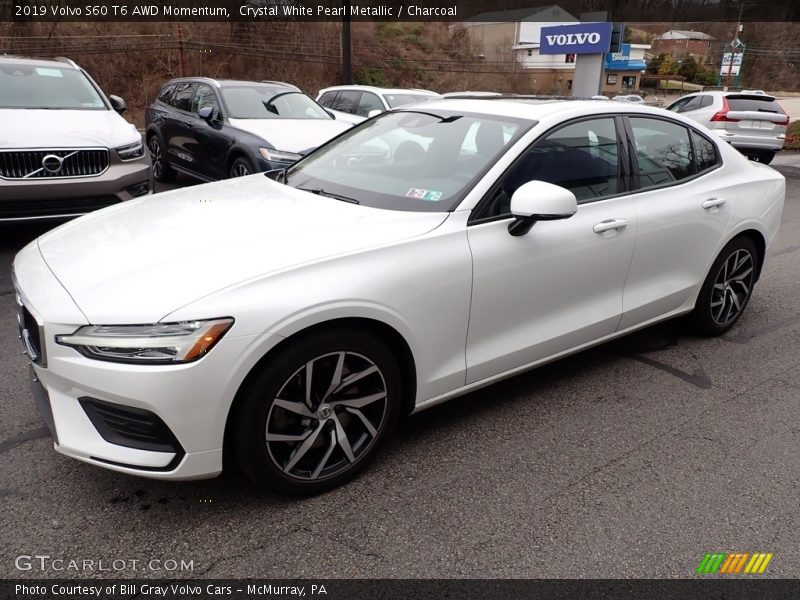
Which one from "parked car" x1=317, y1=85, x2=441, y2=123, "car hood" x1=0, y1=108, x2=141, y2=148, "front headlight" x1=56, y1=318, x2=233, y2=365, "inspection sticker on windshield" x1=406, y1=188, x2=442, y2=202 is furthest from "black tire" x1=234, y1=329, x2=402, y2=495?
"parked car" x1=317, y1=85, x2=441, y2=123

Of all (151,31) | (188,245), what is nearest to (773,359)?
(188,245)

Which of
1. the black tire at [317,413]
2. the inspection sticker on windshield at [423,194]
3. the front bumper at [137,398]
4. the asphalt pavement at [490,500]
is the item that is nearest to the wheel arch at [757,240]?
the asphalt pavement at [490,500]

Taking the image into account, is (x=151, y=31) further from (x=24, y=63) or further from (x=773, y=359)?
(x=773, y=359)

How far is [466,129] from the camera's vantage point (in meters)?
3.43

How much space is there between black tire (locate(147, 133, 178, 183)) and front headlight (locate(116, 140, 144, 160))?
3282mm

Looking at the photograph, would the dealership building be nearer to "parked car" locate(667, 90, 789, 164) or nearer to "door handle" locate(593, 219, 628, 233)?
"parked car" locate(667, 90, 789, 164)

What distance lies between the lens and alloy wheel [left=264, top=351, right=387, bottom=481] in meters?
2.46

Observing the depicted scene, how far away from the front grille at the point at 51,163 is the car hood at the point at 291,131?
1950mm

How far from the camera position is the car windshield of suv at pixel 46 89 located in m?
6.35

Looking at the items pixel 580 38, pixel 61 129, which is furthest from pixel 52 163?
pixel 580 38

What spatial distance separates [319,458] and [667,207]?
8.23 ft

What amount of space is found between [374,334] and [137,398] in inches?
36.6

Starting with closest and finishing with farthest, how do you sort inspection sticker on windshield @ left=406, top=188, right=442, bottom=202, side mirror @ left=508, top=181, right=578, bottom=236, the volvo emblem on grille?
side mirror @ left=508, top=181, right=578, bottom=236, inspection sticker on windshield @ left=406, top=188, right=442, bottom=202, the volvo emblem on grille

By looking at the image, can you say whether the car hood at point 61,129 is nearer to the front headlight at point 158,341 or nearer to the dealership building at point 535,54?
the front headlight at point 158,341
